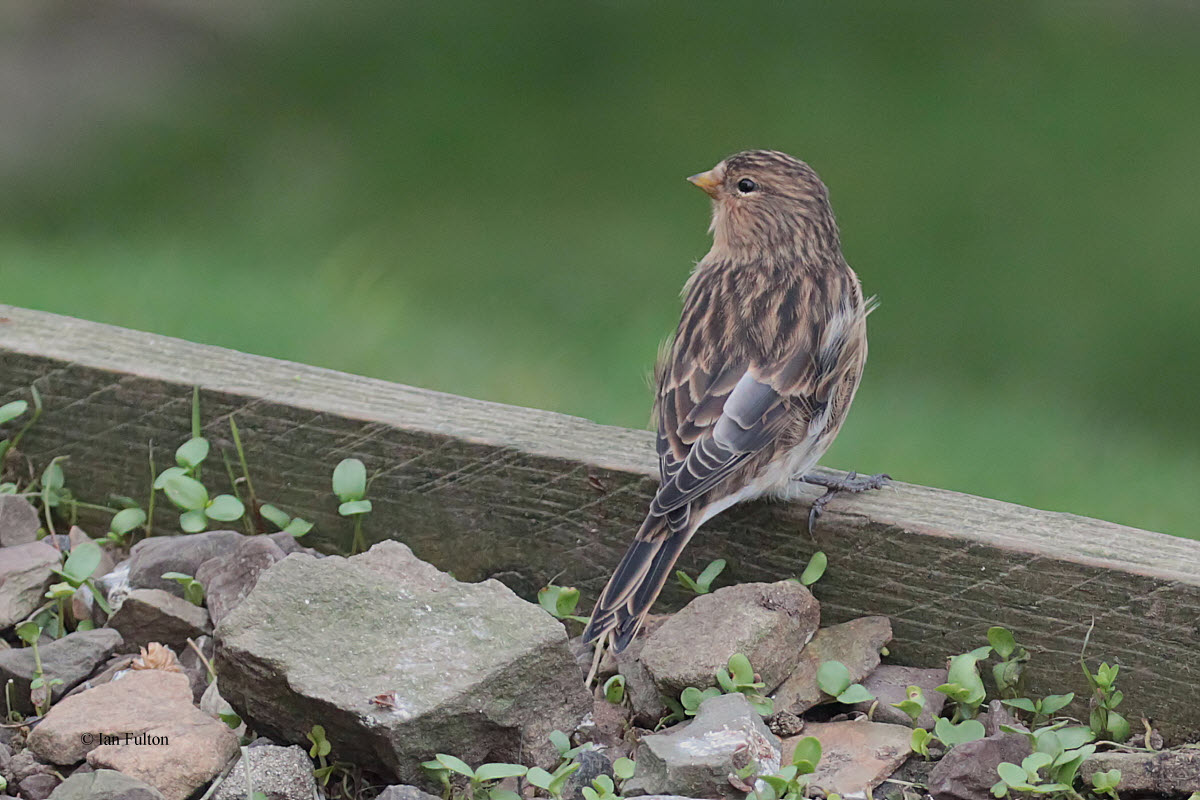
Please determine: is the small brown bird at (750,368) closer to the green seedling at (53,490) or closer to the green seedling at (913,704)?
the green seedling at (913,704)

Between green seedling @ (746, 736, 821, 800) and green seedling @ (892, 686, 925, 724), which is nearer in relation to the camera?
green seedling @ (746, 736, 821, 800)

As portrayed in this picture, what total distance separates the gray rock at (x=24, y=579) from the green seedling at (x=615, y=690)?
1.13 metres

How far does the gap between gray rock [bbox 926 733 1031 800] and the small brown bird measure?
59cm

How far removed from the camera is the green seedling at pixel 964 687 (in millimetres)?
2477

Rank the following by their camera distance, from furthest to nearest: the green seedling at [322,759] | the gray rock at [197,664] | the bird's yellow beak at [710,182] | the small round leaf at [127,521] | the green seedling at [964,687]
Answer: the bird's yellow beak at [710,182] < the small round leaf at [127,521] < the gray rock at [197,664] < the green seedling at [964,687] < the green seedling at [322,759]

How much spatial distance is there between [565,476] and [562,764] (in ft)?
2.29

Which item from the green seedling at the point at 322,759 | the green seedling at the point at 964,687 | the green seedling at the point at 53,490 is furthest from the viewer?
the green seedling at the point at 53,490

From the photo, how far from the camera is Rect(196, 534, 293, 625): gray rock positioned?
2.83 meters

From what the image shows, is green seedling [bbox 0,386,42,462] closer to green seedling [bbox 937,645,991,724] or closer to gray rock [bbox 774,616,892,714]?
gray rock [bbox 774,616,892,714]

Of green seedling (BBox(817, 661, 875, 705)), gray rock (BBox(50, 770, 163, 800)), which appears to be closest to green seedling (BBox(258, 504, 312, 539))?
gray rock (BBox(50, 770, 163, 800))

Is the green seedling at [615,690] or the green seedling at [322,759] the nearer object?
the green seedling at [322,759]

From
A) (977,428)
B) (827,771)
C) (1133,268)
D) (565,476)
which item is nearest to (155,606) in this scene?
(565,476)

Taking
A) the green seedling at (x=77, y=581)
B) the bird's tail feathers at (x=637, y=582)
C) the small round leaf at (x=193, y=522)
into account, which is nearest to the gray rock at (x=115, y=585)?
the green seedling at (x=77, y=581)

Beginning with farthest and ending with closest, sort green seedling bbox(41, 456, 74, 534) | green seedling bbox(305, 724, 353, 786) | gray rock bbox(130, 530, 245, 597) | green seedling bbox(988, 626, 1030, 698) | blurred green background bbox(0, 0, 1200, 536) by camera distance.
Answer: blurred green background bbox(0, 0, 1200, 536) < green seedling bbox(41, 456, 74, 534) < gray rock bbox(130, 530, 245, 597) < green seedling bbox(988, 626, 1030, 698) < green seedling bbox(305, 724, 353, 786)
